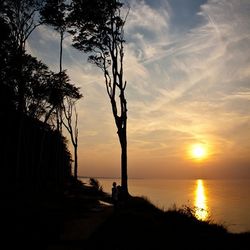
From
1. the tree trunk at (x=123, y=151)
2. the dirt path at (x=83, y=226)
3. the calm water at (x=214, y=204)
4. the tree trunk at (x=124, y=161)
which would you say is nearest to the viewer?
the dirt path at (x=83, y=226)

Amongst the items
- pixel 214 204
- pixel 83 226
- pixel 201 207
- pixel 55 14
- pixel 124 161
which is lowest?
pixel 214 204

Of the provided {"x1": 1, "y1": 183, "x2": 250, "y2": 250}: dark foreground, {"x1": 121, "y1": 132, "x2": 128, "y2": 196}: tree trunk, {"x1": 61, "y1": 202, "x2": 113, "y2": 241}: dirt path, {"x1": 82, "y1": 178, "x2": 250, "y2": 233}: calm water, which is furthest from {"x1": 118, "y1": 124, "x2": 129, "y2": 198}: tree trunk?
{"x1": 1, "y1": 183, "x2": 250, "y2": 250}: dark foreground

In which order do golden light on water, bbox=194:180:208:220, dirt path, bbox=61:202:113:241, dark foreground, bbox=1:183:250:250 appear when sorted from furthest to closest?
golden light on water, bbox=194:180:208:220
dirt path, bbox=61:202:113:241
dark foreground, bbox=1:183:250:250

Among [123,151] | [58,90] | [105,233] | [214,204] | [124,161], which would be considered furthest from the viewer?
[214,204]

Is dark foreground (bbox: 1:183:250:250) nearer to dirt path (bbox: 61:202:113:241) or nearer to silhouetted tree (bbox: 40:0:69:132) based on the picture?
dirt path (bbox: 61:202:113:241)

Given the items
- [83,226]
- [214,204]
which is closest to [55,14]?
[83,226]

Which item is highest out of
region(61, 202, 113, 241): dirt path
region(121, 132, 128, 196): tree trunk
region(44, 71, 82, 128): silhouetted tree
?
region(44, 71, 82, 128): silhouetted tree

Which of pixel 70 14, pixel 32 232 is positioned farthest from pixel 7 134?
pixel 32 232

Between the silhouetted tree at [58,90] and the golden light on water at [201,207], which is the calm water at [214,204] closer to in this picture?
the golden light on water at [201,207]

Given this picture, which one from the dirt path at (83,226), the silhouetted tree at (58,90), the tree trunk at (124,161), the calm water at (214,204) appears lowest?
the calm water at (214,204)

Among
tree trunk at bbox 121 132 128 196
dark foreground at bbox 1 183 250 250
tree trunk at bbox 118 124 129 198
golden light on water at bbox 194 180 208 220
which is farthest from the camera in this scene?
tree trunk at bbox 118 124 129 198

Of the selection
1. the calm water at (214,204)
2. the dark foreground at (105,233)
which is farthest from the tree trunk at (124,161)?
the dark foreground at (105,233)

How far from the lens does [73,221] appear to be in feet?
48.7

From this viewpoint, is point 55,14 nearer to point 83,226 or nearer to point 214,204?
point 83,226
